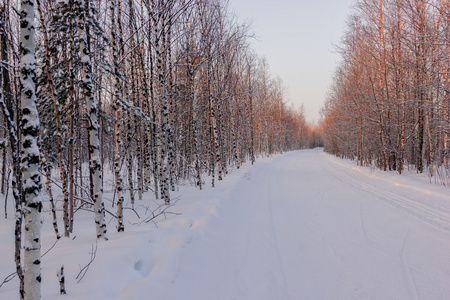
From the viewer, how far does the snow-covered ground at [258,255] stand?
315 centimetres

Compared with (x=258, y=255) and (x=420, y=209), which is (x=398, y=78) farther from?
(x=258, y=255)

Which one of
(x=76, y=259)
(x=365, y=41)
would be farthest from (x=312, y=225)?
(x=365, y=41)

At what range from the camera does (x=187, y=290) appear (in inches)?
130

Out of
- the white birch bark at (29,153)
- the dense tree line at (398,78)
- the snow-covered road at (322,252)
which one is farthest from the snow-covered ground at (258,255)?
the dense tree line at (398,78)

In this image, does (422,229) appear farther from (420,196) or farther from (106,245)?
(106,245)

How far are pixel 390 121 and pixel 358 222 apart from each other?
1212cm

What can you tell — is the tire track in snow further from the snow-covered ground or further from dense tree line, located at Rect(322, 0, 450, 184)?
dense tree line, located at Rect(322, 0, 450, 184)

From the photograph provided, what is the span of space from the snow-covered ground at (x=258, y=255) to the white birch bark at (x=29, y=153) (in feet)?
1.85

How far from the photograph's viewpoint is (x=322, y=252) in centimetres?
440

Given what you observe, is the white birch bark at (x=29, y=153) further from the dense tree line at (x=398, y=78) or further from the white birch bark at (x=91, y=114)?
the dense tree line at (x=398, y=78)

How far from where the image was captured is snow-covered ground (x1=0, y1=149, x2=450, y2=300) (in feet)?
10.3

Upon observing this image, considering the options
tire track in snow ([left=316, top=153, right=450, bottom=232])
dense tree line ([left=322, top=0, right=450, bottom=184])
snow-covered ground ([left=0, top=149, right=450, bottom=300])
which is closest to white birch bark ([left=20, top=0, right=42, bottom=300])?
snow-covered ground ([left=0, top=149, right=450, bottom=300])

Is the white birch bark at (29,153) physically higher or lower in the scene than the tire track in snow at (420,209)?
higher

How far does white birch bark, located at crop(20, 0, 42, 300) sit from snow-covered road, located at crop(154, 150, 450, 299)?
1536 millimetres
